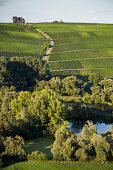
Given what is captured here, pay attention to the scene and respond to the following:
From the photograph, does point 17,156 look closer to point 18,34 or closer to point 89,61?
point 89,61

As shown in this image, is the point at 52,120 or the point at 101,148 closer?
the point at 101,148

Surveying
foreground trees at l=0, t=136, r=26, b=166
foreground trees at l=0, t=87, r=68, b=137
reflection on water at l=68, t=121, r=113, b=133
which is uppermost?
foreground trees at l=0, t=87, r=68, b=137

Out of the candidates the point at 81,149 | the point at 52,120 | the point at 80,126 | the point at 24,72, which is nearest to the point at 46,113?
the point at 52,120

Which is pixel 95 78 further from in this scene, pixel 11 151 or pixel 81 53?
pixel 11 151

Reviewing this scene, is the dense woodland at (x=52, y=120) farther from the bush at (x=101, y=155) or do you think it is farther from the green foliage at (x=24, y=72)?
the green foliage at (x=24, y=72)

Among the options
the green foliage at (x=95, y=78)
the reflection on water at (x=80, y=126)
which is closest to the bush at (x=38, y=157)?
the reflection on water at (x=80, y=126)

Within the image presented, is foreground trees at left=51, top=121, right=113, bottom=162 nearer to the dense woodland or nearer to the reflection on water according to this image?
the dense woodland

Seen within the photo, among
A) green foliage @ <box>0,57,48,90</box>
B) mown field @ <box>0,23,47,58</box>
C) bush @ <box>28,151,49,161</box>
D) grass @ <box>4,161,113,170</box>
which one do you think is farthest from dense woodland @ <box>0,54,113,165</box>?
mown field @ <box>0,23,47,58</box>
